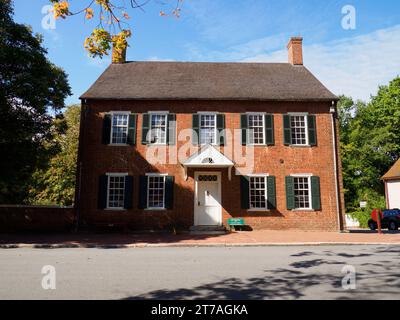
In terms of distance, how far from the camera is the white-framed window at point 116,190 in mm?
15684

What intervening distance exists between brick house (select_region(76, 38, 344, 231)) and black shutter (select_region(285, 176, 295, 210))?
51 millimetres

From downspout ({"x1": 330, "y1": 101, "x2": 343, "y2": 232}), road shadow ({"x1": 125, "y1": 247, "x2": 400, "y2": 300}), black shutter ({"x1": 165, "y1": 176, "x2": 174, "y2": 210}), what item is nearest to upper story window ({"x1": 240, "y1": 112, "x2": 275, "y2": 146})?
downspout ({"x1": 330, "y1": 101, "x2": 343, "y2": 232})

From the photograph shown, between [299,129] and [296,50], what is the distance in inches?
265

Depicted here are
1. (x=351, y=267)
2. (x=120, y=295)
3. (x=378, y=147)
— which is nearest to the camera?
(x=120, y=295)

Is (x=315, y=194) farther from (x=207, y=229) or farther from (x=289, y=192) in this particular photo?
(x=207, y=229)

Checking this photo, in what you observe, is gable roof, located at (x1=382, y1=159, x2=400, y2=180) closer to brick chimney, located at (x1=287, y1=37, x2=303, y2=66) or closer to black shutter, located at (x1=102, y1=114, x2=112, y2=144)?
brick chimney, located at (x1=287, y1=37, x2=303, y2=66)

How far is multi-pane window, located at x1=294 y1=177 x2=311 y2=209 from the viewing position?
51.5 ft

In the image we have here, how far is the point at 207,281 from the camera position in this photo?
5.68 meters

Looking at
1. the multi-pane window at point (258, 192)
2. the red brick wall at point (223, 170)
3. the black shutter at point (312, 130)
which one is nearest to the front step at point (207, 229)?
the red brick wall at point (223, 170)

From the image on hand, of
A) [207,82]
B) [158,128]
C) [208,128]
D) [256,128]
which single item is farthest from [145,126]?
[256,128]

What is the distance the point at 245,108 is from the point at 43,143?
11100 millimetres

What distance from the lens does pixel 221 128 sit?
1622 cm
